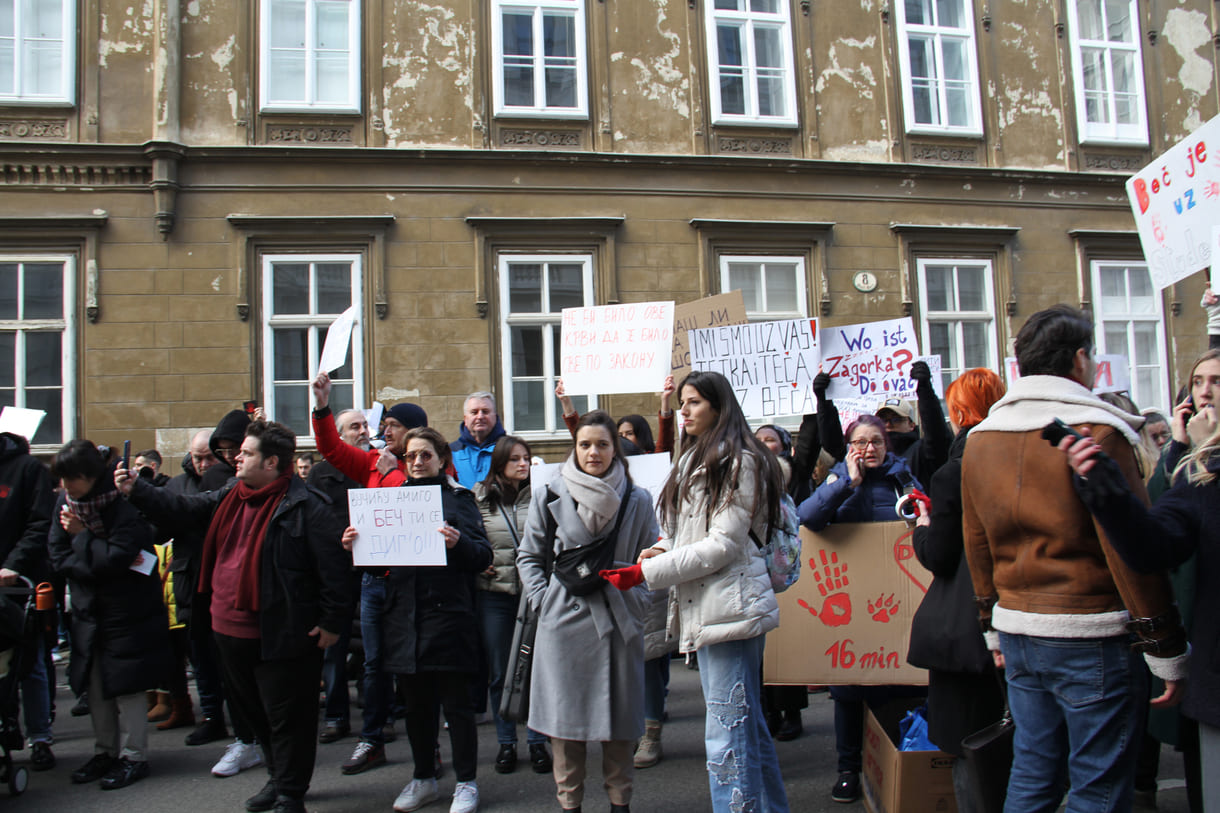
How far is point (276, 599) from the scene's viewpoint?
444 centimetres

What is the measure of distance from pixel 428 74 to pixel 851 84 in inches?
231

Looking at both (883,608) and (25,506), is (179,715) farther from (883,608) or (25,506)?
(883,608)

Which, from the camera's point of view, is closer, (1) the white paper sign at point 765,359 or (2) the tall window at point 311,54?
(1) the white paper sign at point 765,359

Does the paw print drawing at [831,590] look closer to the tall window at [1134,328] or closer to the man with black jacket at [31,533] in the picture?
the man with black jacket at [31,533]

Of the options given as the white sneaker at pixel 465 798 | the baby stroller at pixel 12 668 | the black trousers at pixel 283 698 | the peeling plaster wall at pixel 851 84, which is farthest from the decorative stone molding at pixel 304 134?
the white sneaker at pixel 465 798

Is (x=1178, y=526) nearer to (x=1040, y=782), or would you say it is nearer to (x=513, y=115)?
(x=1040, y=782)

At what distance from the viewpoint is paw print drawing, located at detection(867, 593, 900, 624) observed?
4.58 metres

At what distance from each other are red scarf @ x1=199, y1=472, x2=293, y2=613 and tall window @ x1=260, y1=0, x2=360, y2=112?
814 centimetres

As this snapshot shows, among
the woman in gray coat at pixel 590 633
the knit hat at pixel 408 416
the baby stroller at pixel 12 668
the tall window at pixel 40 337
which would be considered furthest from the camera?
the tall window at pixel 40 337

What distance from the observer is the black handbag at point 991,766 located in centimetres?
328

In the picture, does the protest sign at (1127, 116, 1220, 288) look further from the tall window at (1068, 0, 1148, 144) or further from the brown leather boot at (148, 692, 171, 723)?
the tall window at (1068, 0, 1148, 144)

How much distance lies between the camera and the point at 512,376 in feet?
38.7

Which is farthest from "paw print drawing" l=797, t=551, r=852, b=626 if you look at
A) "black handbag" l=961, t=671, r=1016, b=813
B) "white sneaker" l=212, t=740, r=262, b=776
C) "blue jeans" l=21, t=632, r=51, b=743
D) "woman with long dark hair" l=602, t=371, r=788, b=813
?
"blue jeans" l=21, t=632, r=51, b=743

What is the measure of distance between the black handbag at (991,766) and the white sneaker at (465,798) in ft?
8.07
